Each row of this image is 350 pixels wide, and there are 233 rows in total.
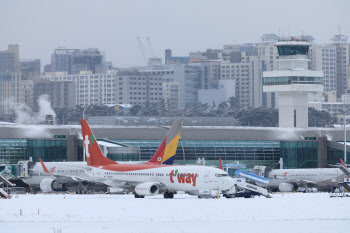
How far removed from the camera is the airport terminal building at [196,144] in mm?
159750

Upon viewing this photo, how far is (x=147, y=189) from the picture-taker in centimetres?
10288

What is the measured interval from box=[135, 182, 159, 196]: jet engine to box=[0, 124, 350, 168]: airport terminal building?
50.9 metres

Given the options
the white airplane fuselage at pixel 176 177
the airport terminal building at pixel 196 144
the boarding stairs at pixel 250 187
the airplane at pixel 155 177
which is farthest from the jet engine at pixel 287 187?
the white airplane fuselage at pixel 176 177

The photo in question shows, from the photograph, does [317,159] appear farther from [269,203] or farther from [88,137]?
[269,203]

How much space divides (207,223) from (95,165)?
4054 cm

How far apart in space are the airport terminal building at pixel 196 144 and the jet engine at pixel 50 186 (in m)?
26.6

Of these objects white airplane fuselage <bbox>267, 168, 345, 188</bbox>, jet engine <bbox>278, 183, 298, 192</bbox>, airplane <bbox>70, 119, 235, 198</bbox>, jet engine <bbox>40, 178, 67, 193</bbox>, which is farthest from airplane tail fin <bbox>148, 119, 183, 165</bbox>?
jet engine <bbox>278, 183, 298, 192</bbox>

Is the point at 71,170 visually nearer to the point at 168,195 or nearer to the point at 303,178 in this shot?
the point at 168,195

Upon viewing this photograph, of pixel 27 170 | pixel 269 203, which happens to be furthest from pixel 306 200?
pixel 27 170

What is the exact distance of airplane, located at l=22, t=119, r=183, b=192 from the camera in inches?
4542

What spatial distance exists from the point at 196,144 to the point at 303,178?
30552mm

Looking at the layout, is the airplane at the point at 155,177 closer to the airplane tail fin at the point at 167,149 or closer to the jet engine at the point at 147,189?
the jet engine at the point at 147,189

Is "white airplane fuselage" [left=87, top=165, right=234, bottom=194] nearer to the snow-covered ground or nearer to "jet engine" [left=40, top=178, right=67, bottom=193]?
the snow-covered ground

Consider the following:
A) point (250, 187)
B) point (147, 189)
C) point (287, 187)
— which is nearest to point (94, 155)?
point (147, 189)
